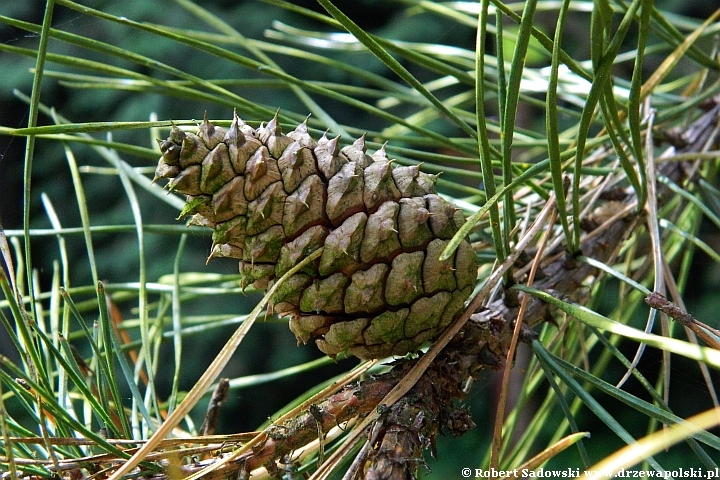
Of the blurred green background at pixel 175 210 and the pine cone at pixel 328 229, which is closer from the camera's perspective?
the pine cone at pixel 328 229

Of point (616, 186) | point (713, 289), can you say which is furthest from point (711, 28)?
point (713, 289)

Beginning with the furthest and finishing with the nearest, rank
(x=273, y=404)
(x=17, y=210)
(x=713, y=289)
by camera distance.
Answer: (x=17, y=210) → (x=273, y=404) → (x=713, y=289)

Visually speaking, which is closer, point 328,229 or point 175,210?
point 328,229

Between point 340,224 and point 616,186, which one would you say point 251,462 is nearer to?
point 340,224

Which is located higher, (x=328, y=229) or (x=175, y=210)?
(x=328, y=229)
